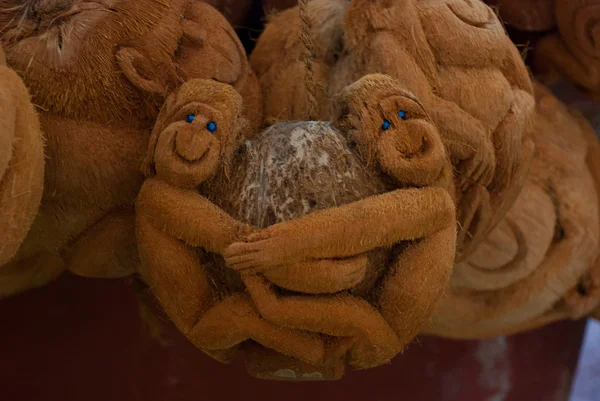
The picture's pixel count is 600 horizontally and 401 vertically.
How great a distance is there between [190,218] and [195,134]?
67 millimetres

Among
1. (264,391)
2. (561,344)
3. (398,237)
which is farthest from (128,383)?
(561,344)

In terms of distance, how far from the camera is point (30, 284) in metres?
0.75

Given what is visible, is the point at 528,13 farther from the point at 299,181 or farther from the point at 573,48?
the point at 299,181

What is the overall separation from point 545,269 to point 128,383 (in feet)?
1.86

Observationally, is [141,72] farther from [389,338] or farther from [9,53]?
[389,338]

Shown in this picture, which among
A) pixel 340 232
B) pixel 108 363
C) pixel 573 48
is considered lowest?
pixel 108 363

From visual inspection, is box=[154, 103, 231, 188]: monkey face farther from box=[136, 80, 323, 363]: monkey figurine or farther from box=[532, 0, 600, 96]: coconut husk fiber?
box=[532, 0, 600, 96]: coconut husk fiber

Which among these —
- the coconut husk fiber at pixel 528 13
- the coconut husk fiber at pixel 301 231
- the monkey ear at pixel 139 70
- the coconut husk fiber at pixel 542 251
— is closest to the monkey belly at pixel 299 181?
the coconut husk fiber at pixel 301 231

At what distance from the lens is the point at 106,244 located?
23.2 inches

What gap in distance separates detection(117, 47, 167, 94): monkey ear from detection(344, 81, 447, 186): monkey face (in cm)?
18

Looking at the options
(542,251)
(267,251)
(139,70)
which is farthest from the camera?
(542,251)

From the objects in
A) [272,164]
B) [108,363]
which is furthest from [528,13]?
[108,363]

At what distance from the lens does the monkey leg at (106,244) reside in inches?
23.2

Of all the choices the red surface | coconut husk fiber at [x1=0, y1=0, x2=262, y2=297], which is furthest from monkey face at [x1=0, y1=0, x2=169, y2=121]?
the red surface
